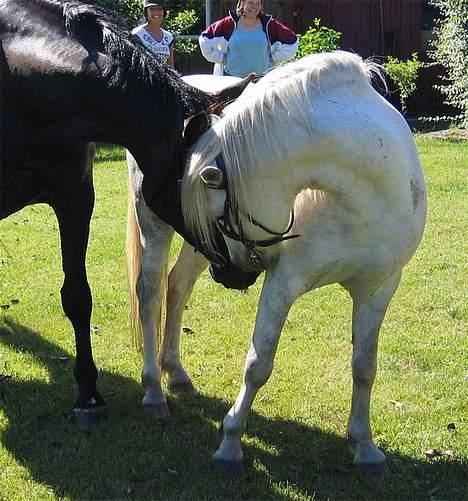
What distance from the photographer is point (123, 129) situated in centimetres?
284

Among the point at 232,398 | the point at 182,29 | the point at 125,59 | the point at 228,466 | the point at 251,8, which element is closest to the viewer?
the point at 125,59

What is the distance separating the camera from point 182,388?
4078 mm

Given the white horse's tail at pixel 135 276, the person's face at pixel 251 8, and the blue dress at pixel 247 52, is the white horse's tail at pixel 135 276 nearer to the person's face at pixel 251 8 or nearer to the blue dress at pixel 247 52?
the blue dress at pixel 247 52

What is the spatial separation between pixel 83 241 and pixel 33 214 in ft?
15.1

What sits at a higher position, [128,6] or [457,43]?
[457,43]

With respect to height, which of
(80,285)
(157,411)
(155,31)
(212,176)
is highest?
(212,176)

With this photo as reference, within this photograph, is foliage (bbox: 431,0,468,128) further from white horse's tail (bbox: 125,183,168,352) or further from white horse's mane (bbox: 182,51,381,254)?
white horse's mane (bbox: 182,51,381,254)

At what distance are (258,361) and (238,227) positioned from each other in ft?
2.01

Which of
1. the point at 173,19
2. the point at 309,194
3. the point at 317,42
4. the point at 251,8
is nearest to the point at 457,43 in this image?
the point at 317,42

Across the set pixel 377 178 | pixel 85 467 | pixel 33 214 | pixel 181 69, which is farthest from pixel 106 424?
pixel 181 69

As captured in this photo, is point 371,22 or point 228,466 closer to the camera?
point 228,466

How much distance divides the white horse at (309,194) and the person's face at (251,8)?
2.64 m

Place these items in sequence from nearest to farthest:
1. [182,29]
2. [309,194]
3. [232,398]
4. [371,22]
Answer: [309,194], [232,398], [182,29], [371,22]

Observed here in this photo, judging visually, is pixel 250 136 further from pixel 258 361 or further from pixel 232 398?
pixel 232 398
